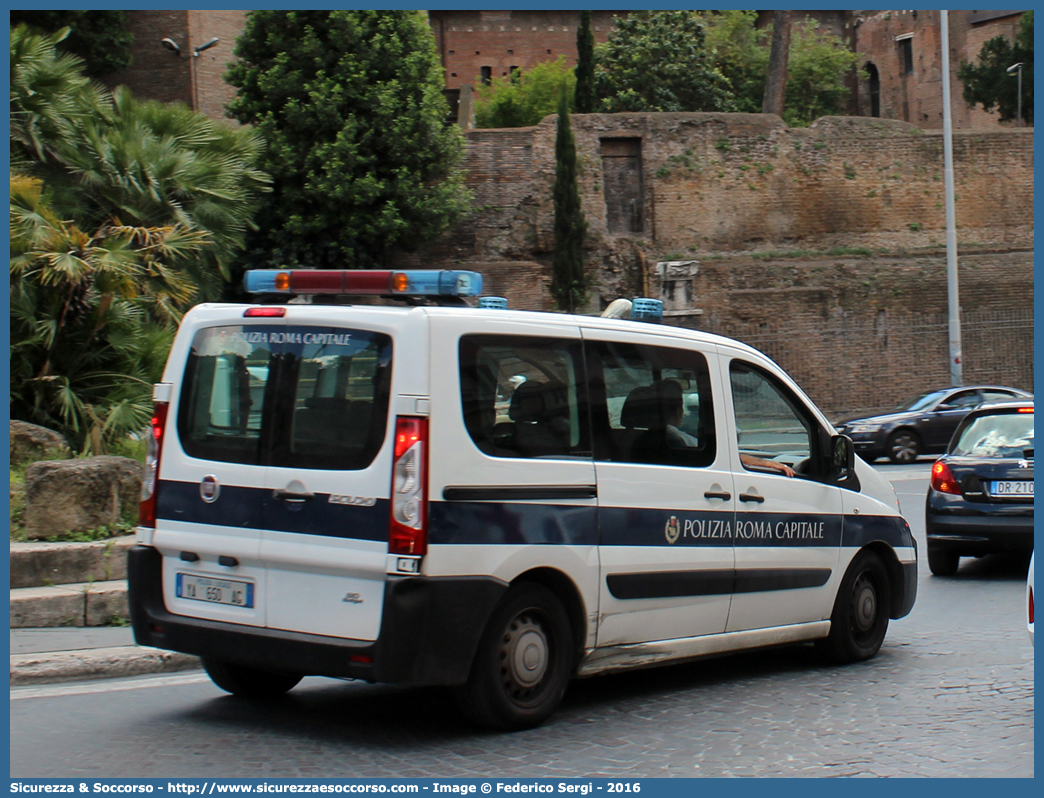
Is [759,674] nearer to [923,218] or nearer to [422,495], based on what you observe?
[422,495]

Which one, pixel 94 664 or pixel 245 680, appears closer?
pixel 245 680

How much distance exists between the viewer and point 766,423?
6.65 meters

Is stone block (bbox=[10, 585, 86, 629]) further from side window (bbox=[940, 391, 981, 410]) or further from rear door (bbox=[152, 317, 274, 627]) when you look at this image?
side window (bbox=[940, 391, 981, 410])

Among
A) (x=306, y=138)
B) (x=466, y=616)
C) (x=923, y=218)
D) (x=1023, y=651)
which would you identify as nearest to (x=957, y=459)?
(x=1023, y=651)

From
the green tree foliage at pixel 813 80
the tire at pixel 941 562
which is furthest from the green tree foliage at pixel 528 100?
the tire at pixel 941 562

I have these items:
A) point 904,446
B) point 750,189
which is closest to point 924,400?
point 904,446

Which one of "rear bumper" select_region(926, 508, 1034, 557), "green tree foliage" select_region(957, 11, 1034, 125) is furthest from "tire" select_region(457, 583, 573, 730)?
"green tree foliage" select_region(957, 11, 1034, 125)

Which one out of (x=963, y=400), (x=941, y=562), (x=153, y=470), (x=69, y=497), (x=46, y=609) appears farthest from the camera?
(x=963, y=400)

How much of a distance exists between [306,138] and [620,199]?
10922 mm

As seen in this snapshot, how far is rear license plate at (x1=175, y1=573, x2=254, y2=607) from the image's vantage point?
521cm

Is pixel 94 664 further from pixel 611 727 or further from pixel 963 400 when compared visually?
pixel 963 400

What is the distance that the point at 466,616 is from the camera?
4.93 m

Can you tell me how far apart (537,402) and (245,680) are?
82.3 inches

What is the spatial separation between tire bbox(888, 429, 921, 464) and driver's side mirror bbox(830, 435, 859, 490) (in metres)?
16.6
